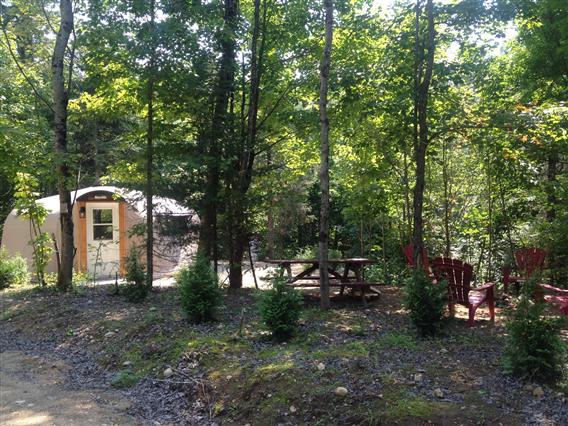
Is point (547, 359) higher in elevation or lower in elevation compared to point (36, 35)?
lower

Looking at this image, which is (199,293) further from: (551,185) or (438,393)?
(551,185)

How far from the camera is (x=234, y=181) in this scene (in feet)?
29.7

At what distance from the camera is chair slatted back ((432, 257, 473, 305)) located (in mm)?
6352

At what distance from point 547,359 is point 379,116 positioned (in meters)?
4.83

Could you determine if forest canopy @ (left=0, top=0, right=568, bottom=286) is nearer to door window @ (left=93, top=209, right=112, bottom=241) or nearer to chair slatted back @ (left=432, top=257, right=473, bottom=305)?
chair slatted back @ (left=432, top=257, right=473, bottom=305)

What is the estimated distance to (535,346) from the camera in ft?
13.5

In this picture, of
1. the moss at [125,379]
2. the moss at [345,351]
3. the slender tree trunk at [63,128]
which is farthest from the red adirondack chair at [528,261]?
the slender tree trunk at [63,128]

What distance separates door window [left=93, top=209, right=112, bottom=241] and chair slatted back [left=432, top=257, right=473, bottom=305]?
1054 centimetres

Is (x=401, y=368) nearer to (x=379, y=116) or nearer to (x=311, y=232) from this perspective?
(x=379, y=116)

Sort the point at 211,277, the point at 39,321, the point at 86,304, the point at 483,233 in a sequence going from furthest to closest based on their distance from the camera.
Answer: the point at 483,233 → the point at 86,304 → the point at 39,321 → the point at 211,277

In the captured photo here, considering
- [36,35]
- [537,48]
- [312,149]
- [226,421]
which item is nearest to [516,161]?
[537,48]

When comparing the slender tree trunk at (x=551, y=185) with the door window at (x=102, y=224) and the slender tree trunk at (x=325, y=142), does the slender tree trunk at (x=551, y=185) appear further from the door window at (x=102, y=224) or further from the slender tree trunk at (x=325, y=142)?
the door window at (x=102, y=224)

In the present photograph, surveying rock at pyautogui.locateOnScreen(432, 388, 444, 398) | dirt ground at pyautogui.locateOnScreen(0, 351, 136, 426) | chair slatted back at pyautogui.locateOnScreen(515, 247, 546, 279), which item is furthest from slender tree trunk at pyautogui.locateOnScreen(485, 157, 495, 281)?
dirt ground at pyautogui.locateOnScreen(0, 351, 136, 426)

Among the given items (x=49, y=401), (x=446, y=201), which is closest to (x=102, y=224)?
(x=446, y=201)
